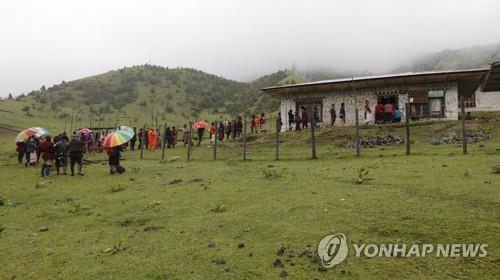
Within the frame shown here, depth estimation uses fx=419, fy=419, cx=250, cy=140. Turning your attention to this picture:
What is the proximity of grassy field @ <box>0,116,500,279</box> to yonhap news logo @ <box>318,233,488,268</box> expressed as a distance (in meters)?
0.12

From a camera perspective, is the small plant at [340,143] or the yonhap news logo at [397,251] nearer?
the yonhap news logo at [397,251]

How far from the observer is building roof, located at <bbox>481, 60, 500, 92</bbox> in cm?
1464

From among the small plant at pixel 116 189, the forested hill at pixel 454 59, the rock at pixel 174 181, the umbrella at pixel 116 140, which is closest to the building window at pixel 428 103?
the umbrella at pixel 116 140

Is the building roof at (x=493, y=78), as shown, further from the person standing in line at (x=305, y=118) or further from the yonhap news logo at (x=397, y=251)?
the yonhap news logo at (x=397, y=251)

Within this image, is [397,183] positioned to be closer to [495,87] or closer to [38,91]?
[495,87]

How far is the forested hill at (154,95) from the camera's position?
186ft

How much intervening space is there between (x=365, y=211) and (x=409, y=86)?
21115 millimetres

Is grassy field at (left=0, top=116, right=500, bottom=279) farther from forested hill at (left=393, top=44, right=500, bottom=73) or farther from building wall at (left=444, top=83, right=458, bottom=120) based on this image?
forested hill at (left=393, top=44, right=500, bottom=73)

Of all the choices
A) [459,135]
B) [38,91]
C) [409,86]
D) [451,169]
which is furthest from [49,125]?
[451,169]

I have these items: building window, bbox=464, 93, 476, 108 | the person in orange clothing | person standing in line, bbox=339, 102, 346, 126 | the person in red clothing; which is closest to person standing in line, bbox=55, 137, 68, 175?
the person in red clothing

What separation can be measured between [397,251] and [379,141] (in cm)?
1505

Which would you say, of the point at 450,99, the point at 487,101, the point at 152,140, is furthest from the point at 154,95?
the point at 450,99

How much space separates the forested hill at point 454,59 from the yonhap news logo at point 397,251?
224 feet

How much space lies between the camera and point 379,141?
64.6 ft
